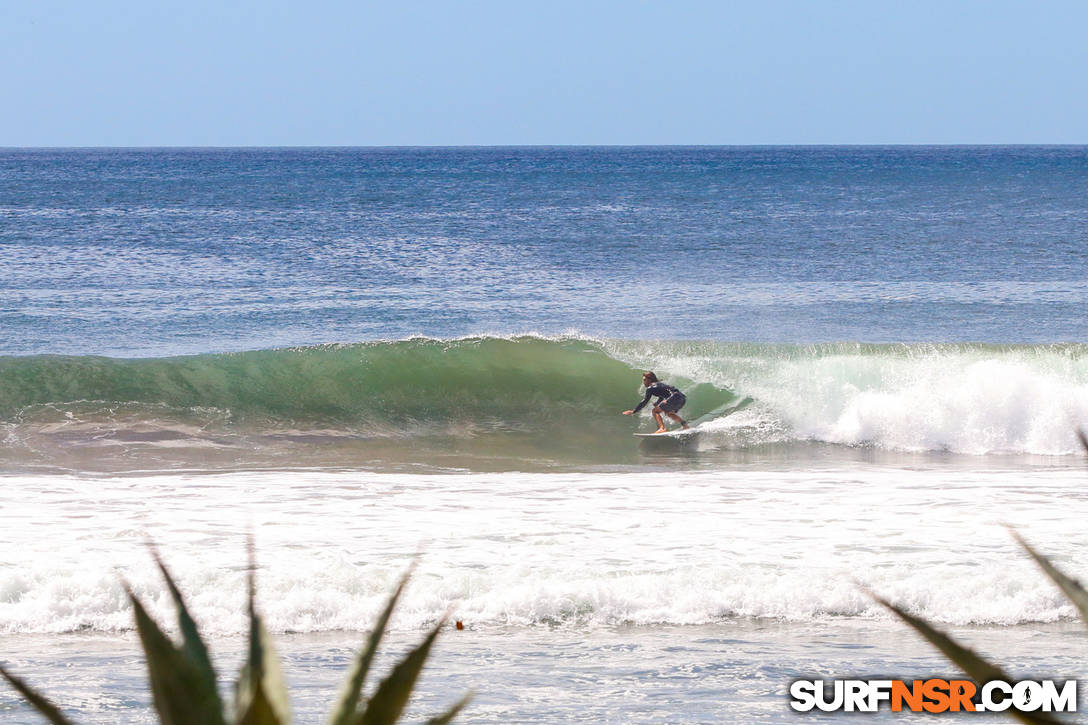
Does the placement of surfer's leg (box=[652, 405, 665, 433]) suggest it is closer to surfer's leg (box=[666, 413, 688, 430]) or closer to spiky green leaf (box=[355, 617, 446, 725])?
surfer's leg (box=[666, 413, 688, 430])

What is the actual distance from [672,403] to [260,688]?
49.2 feet

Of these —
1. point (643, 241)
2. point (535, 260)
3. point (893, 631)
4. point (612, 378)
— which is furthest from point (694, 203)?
point (893, 631)

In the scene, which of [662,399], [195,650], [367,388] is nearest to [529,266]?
[367,388]

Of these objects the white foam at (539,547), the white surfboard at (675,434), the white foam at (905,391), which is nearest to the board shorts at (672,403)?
the white surfboard at (675,434)

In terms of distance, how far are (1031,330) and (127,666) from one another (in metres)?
18.4

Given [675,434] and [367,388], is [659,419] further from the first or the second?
[367,388]

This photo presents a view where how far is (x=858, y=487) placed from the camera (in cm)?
1102

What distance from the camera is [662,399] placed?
633 inches

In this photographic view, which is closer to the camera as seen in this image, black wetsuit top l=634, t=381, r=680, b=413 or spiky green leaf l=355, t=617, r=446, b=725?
spiky green leaf l=355, t=617, r=446, b=725

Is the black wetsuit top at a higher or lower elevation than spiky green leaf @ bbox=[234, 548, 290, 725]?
lower

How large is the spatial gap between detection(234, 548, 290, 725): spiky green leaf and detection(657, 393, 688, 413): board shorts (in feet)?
48.2

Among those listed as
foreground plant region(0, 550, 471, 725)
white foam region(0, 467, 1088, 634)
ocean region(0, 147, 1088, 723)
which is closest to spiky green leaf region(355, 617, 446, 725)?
foreground plant region(0, 550, 471, 725)

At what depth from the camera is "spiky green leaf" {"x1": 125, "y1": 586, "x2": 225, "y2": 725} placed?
1.22 m

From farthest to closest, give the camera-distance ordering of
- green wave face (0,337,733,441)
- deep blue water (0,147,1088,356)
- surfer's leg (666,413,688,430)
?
deep blue water (0,147,1088,356), green wave face (0,337,733,441), surfer's leg (666,413,688,430)
